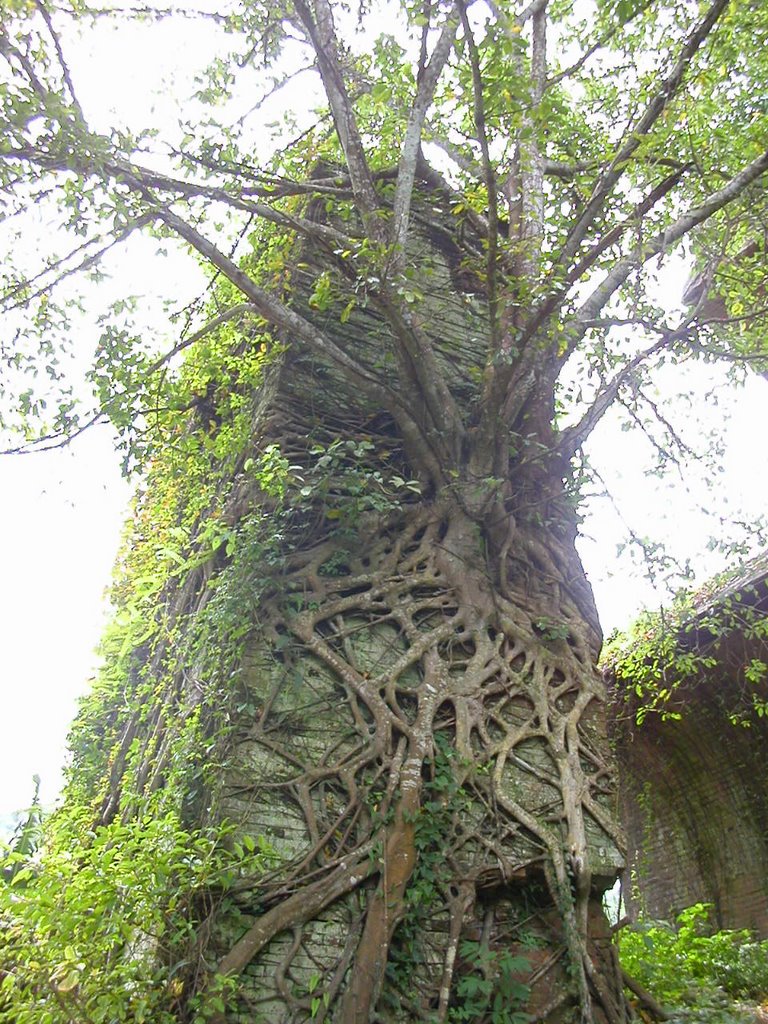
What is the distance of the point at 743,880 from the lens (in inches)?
318

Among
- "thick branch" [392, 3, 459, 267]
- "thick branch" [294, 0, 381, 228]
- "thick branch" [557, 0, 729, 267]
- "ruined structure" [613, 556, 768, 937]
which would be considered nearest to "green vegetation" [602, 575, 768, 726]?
"ruined structure" [613, 556, 768, 937]

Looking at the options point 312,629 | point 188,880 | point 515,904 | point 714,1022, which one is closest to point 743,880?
point 714,1022

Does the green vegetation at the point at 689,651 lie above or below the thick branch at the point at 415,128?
below

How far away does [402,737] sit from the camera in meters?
3.76

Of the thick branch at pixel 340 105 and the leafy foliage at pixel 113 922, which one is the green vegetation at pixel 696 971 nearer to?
the leafy foliage at pixel 113 922

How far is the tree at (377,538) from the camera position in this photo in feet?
11.1

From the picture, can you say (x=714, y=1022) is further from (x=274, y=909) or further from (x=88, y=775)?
(x=88, y=775)

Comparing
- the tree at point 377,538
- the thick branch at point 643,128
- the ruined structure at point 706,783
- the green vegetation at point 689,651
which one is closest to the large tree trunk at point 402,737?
the tree at point 377,538

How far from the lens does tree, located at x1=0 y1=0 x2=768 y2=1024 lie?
3.37 metres

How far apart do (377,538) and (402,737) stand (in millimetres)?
1204

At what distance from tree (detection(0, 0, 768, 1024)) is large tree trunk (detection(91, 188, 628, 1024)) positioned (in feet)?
0.05

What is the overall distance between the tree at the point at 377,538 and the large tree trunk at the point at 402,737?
15mm

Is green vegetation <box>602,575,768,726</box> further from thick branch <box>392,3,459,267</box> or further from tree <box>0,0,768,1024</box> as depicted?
thick branch <box>392,3,459,267</box>

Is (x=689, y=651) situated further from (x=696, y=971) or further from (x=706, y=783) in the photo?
(x=696, y=971)
